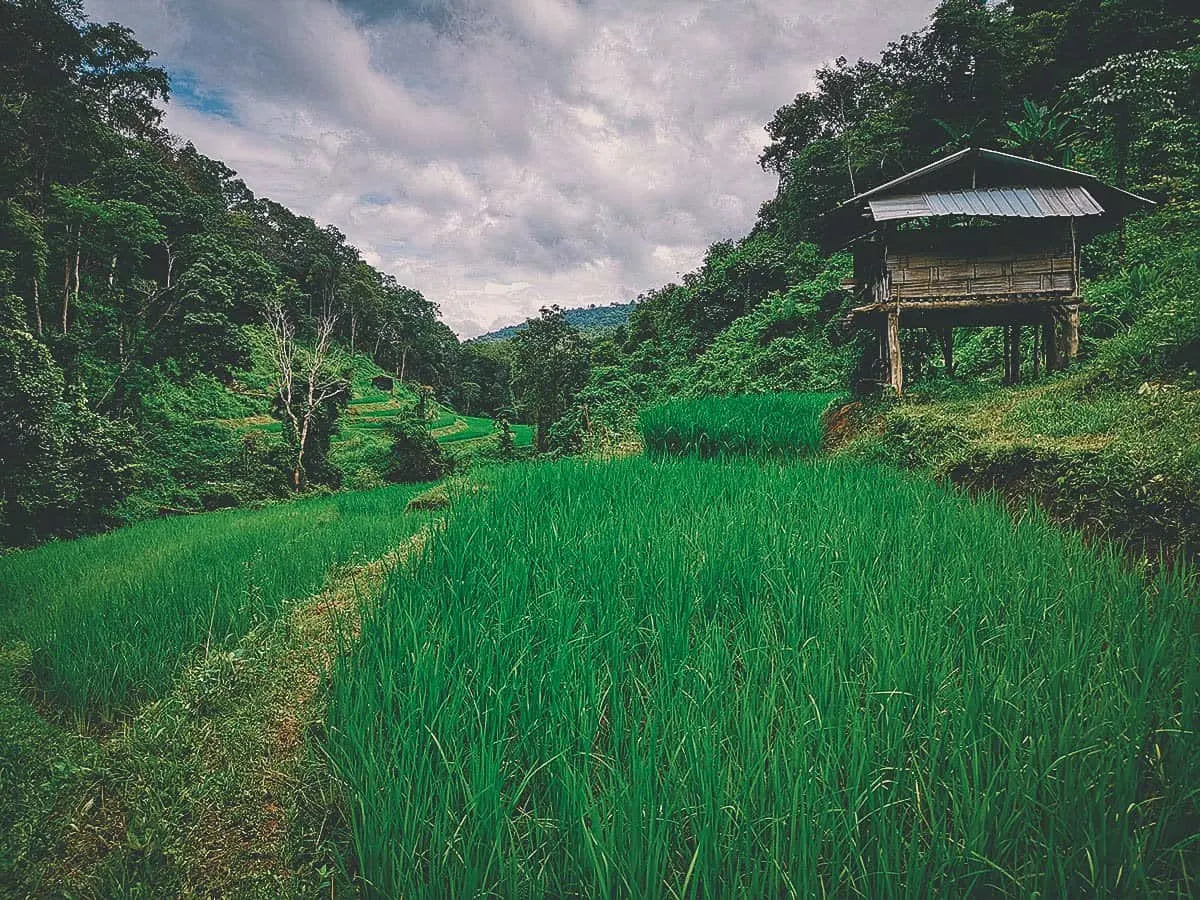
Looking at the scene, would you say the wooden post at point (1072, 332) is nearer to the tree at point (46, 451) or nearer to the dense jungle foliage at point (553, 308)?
the dense jungle foliage at point (553, 308)

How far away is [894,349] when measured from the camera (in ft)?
26.4

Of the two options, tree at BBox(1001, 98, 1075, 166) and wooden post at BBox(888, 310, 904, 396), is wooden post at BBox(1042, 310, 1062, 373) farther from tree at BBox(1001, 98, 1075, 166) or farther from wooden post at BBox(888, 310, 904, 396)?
tree at BBox(1001, 98, 1075, 166)

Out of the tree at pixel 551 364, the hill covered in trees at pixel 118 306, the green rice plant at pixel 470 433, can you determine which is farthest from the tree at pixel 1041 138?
the green rice plant at pixel 470 433

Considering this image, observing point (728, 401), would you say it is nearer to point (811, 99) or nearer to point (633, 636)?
point (633, 636)

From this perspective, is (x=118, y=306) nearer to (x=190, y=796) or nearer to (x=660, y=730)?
(x=190, y=796)

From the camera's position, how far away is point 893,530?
2.91 metres

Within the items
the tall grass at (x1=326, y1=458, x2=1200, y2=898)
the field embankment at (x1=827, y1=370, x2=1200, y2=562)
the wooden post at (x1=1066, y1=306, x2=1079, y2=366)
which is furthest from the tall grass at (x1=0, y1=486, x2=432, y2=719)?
the wooden post at (x1=1066, y1=306, x2=1079, y2=366)

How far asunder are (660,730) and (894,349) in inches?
315

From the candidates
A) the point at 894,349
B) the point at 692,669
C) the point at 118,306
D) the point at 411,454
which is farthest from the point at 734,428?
the point at 118,306

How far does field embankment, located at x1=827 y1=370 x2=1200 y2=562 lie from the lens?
271 centimetres

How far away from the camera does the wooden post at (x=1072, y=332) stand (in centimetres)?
767

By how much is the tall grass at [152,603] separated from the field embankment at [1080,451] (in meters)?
4.36

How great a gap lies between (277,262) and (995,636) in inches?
1732

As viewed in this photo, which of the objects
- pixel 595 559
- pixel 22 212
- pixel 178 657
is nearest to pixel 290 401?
pixel 22 212
